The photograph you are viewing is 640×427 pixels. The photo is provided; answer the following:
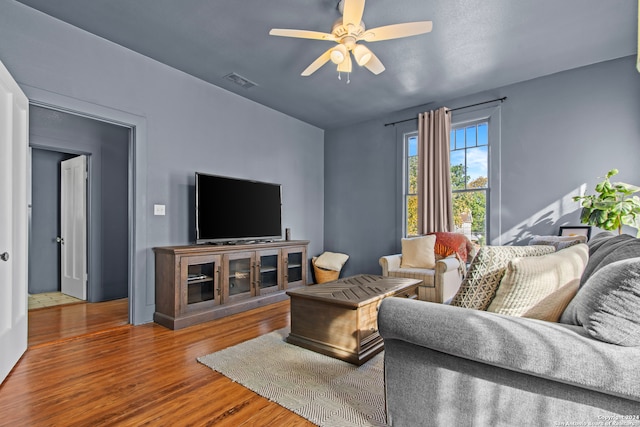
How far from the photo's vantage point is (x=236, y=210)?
13.3ft

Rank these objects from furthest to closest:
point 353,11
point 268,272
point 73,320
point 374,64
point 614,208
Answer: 1. point 268,272
2. point 73,320
3. point 614,208
4. point 374,64
5. point 353,11

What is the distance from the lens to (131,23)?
111 inches

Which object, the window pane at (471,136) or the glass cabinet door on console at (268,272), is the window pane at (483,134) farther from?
the glass cabinet door on console at (268,272)

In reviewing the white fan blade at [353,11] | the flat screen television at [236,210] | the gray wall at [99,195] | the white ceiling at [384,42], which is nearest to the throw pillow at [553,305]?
the white fan blade at [353,11]

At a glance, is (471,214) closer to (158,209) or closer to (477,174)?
(477,174)

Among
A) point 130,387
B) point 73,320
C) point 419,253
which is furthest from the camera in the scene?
point 419,253

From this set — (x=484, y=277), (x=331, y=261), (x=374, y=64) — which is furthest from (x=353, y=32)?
(x=331, y=261)

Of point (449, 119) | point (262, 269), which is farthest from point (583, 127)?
point (262, 269)

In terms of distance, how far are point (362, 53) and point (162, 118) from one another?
7.57ft

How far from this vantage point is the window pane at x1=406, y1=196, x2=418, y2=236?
16.1ft

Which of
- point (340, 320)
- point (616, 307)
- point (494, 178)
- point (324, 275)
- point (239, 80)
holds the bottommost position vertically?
point (324, 275)

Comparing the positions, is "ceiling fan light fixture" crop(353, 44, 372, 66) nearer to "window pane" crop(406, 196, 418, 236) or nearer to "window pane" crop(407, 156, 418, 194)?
"window pane" crop(407, 156, 418, 194)

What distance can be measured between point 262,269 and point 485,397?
322 cm

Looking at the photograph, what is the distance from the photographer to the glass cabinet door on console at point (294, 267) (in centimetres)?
448
